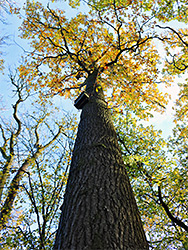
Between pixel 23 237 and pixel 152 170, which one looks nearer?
pixel 23 237

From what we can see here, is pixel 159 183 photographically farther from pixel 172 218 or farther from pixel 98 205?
pixel 98 205

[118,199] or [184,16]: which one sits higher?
[184,16]

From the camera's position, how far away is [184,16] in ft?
21.4

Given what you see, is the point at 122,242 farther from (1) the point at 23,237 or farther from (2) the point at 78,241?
(1) the point at 23,237

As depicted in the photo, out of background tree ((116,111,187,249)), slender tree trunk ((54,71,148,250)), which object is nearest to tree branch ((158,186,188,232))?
background tree ((116,111,187,249))

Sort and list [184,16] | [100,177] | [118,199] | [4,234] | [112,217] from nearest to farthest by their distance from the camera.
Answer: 1. [112,217]
2. [118,199]
3. [100,177]
4. [4,234]
5. [184,16]

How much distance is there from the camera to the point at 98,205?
5.47 ft

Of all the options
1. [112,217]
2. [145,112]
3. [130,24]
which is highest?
[130,24]

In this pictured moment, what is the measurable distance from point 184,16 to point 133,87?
137 inches

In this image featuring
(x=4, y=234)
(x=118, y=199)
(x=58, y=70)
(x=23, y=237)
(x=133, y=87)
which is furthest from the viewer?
(x=58, y=70)

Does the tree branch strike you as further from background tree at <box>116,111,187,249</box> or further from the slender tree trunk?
the slender tree trunk

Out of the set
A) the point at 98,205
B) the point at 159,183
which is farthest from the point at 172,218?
the point at 98,205

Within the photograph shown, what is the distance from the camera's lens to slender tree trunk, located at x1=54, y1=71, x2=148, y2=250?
54.2 inches

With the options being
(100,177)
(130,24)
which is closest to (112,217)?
(100,177)
